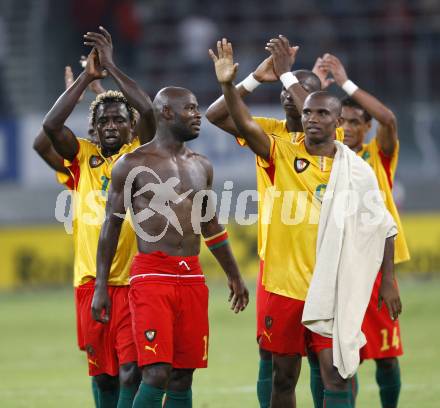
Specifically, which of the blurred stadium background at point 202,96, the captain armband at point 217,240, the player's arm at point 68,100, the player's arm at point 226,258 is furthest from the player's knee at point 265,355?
the blurred stadium background at point 202,96

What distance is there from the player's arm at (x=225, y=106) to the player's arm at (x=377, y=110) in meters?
1.16

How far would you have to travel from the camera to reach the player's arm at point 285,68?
776 centimetres

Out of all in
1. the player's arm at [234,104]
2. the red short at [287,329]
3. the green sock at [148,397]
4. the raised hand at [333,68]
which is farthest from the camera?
the raised hand at [333,68]

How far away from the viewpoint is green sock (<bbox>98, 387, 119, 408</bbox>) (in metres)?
7.87

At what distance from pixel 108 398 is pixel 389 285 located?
2168 millimetres

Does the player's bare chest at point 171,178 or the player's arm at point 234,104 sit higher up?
the player's arm at point 234,104

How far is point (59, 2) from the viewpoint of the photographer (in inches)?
Result: 902

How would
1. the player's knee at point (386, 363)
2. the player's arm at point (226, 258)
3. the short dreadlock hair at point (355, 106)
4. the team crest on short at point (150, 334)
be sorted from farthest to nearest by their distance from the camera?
the short dreadlock hair at point (355, 106) < the player's knee at point (386, 363) < the player's arm at point (226, 258) < the team crest on short at point (150, 334)

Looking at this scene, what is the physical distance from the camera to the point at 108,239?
23.8 feet

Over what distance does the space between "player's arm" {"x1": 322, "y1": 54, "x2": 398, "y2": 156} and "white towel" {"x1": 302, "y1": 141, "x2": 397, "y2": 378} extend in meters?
1.73

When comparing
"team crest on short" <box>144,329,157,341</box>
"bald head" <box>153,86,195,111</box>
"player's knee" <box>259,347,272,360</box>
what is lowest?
"player's knee" <box>259,347,272,360</box>

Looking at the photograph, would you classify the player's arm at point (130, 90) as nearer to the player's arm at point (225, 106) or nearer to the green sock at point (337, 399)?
the player's arm at point (225, 106)

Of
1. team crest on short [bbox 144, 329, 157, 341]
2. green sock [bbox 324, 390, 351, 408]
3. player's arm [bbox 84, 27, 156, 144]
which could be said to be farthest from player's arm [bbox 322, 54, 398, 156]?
team crest on short [bbox 144, 329, 157, 341]

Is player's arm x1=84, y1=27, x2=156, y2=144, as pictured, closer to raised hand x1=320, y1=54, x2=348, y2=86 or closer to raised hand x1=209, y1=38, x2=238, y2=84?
raised hand x1=209, y1=38, x2=238, y2=84
